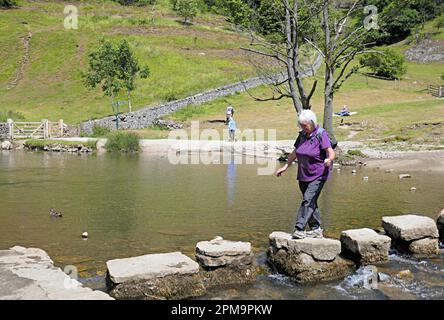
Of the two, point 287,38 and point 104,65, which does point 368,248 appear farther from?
point 104,65

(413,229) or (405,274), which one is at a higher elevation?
(413,229)

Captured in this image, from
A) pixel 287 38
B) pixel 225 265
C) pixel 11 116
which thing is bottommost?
pixel 225 265

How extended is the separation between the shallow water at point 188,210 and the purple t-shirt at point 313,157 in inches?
72.4

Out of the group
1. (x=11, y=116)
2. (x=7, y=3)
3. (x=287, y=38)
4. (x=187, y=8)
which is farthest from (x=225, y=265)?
(x=7, y=3)

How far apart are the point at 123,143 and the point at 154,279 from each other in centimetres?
2625

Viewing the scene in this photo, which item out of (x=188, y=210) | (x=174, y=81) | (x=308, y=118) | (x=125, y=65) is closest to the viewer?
(x=308, y=118)

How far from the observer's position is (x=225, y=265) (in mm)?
8453

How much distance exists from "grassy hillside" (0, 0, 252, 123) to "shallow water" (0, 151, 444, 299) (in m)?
32.1

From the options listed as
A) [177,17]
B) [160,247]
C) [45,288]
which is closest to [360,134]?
[160,247]

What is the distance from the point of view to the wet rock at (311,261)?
8.45m

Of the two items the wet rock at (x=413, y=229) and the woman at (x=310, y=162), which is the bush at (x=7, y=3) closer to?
the woman at (x=310, y=162)

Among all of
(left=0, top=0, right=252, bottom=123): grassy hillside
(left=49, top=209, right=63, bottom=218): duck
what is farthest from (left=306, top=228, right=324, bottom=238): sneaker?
(left=0, top=0, right=252, bottom=123): grassy hillside

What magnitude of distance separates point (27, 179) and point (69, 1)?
9961 centimetres

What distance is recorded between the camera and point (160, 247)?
10.3m
